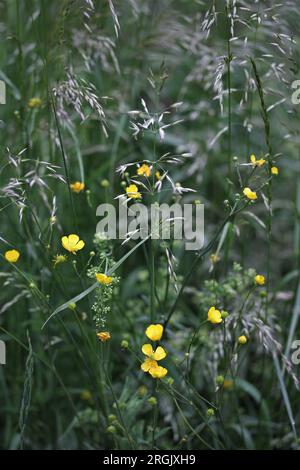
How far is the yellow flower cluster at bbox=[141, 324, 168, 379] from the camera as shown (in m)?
1.18

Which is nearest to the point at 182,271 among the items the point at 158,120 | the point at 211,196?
the point at 211,196

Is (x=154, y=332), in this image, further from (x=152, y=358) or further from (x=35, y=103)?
(x=35, y=103)

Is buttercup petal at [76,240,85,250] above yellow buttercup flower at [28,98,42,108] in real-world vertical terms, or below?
below

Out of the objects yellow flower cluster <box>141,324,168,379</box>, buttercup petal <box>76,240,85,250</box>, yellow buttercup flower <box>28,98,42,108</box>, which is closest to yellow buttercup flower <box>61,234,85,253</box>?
buttercup petal <box>76,240,85,250</box>

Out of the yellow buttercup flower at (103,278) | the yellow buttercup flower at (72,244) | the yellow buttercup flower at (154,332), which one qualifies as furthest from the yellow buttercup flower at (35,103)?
the yellow buttercup flower at (154,332)

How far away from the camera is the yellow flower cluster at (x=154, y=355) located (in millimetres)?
1183

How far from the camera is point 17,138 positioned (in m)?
1.95

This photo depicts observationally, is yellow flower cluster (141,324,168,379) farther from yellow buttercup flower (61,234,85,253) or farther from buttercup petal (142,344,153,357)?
yellow buttercup flower (61,234,85,253)

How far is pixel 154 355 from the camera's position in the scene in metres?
1.20

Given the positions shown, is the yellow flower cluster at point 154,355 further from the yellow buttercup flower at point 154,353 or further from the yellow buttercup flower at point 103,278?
the yellow buttercup flower at point 103,278

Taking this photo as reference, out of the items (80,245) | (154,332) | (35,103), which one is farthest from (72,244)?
(35,103)

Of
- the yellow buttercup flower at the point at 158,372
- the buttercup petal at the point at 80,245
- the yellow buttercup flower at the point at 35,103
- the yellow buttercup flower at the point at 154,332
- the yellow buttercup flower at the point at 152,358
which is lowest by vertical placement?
the yellow buttercup flower at the point at 158,372
